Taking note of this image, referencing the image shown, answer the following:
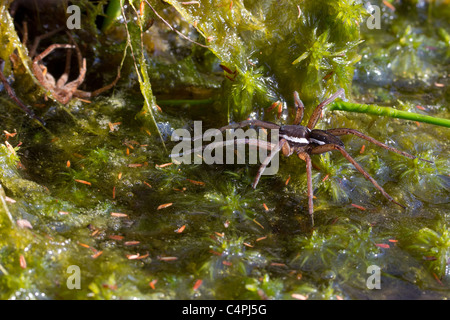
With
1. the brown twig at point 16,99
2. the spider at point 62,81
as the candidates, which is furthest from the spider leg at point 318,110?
the brown twig at point 16,99

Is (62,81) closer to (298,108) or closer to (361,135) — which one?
(298,108)

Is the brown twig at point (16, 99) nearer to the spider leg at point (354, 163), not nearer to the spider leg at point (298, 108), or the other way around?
the spider leg at point (298, 108)

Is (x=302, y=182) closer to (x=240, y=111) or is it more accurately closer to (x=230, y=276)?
(x=240, y=111)

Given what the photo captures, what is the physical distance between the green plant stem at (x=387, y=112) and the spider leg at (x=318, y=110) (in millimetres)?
67

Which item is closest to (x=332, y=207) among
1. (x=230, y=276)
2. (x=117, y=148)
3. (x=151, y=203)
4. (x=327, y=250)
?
(x=327, y=250)

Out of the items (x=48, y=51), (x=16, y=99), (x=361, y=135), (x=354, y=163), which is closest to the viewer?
(x=354, y=163)

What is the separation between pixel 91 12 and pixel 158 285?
2.01 meters

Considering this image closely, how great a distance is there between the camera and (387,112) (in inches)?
88.6

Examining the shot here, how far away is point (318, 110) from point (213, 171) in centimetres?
68

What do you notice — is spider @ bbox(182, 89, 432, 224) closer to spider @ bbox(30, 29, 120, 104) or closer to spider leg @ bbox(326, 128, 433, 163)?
spider leg @ bbox(326, 128, 433, 163)

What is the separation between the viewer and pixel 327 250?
185 cm

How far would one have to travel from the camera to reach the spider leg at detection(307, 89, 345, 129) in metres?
2.25

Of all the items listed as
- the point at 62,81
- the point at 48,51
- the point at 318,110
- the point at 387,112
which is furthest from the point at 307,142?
the point at 48,51

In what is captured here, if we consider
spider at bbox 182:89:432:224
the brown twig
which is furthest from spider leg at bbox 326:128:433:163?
the brown twig
